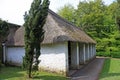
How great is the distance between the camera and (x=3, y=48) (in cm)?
2538

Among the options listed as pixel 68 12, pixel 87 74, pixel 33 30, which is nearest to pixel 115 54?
pixel 68 12

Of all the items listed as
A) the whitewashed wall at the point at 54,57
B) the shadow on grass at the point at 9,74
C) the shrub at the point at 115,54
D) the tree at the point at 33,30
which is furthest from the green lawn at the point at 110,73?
the shrub at the point at 115,54

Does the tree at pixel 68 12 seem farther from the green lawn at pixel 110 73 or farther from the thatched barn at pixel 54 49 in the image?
the green lawn at pixel 110 73

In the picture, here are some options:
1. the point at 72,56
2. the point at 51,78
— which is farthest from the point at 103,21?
the point at 51,78

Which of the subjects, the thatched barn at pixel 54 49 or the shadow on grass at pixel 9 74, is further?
the thatched barn at pixel 54 49

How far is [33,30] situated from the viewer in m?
16.9

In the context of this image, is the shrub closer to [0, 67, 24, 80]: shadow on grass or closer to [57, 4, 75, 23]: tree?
[57, 4, 75, 23]: tree

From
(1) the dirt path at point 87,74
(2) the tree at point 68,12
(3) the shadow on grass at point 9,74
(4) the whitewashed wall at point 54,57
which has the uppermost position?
(2) the tree at point 68,12

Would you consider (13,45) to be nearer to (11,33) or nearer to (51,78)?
(11,33)

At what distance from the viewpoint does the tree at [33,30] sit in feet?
55.4

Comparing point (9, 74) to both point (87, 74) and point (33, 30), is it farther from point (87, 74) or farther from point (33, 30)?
point (87, 74)

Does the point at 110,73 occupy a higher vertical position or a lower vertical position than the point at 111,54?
lower

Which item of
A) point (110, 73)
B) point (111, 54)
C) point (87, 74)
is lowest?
point (87, 74)

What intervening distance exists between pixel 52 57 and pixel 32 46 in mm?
3770
